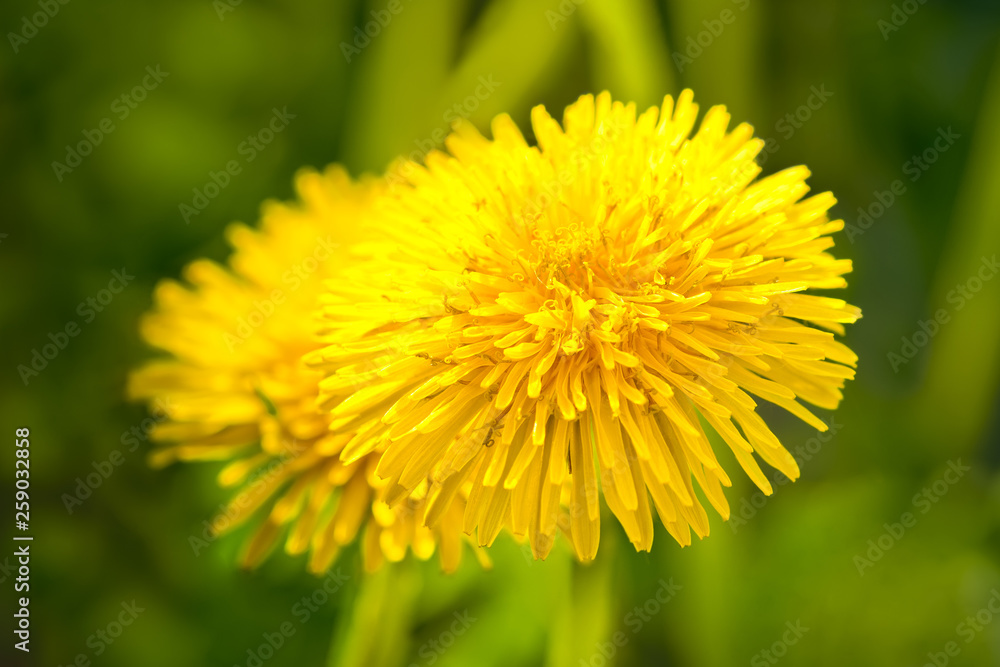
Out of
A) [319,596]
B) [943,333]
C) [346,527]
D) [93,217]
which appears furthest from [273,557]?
[943,333]

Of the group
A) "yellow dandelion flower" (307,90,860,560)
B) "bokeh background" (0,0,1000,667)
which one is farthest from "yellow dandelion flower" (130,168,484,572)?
"bokeh background" (0,0,1000,667)

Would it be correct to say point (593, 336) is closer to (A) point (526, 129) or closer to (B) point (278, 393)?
(B) point (278, 393)

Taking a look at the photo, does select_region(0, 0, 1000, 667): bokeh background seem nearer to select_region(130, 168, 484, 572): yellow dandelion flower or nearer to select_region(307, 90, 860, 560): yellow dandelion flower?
select_region(130, 168, 484, 572): yellow dandelion flower

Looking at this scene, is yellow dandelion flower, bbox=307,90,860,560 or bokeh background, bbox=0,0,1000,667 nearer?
yellow dandelion flower, bbox=307,90,860,560

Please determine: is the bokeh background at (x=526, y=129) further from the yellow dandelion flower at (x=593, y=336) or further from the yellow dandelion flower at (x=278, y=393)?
the yellow dandelion flower at (x=593, y=336)

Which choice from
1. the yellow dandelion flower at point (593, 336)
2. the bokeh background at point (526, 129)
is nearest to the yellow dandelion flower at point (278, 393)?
the yellow dandelion flower at point (593, 336)

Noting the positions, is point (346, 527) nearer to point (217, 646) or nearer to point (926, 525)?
point (217, 646)
